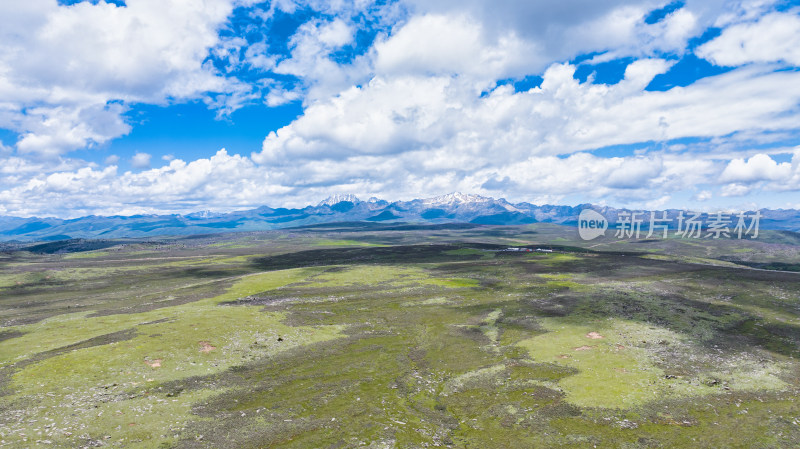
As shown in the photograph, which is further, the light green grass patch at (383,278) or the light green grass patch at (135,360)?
the light green grass patch at (383,278)

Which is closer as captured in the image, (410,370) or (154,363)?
(154,363)

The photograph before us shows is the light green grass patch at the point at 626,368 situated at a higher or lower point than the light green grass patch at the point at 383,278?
higher

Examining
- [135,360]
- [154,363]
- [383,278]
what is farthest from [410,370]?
[383,278]

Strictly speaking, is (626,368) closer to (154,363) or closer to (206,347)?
(206,347)

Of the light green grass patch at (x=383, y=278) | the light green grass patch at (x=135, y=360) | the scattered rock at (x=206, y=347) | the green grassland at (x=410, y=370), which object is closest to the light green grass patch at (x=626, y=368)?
the green grassland at (x=410, y=370)

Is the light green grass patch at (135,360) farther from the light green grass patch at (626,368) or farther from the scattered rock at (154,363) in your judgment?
the light green grass patch at (626,368)

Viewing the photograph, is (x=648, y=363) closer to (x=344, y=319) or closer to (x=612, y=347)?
(x=612, y=347)

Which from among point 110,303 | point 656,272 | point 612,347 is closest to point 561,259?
point 656,272

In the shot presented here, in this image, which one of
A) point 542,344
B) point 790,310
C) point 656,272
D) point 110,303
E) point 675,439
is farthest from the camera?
point 656,272
